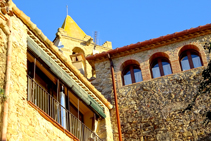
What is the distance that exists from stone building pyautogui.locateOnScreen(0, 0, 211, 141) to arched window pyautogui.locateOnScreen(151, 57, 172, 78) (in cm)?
4

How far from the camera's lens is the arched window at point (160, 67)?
1608 centimetres

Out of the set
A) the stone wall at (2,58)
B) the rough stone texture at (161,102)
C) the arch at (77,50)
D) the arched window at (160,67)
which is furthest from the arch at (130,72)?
the arch at (77,50)

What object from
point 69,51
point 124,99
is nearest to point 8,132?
point 124,99

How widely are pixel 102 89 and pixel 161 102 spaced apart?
8.35 ft

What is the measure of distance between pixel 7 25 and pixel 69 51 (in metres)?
20.5

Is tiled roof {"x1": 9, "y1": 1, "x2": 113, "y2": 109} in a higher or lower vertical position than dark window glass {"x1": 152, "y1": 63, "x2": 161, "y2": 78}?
lower

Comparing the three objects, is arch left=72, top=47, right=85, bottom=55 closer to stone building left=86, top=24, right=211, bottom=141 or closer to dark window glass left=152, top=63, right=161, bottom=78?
stone building left=86, top=24, right=211, bottom=141

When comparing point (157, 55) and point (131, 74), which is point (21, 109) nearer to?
point (131, 74)

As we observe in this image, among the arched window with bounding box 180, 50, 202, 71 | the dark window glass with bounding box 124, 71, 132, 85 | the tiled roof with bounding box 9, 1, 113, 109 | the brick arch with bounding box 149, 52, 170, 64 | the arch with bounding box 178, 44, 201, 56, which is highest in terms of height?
the arch with bounding box 178, 44, 201, 56

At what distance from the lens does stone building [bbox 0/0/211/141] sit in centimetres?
922

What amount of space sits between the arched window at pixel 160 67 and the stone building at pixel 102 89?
40 mm

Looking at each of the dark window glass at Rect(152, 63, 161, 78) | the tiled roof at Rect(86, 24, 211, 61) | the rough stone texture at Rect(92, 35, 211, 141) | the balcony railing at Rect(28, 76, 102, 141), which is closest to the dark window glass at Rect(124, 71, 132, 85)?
the rough stone texture at Rect(92, 35, 211, 141)

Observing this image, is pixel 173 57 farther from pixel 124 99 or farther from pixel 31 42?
pixel 31 42

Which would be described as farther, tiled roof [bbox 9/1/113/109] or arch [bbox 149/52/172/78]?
arch [bbox 149/52/172/78]
